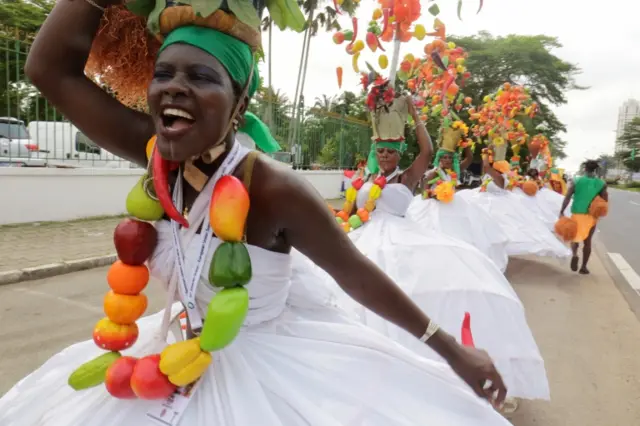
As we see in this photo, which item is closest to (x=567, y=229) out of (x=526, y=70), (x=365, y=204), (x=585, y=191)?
(x=585, y=191)

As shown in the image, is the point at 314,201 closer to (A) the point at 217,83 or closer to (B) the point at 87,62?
(A) the point at 217,83

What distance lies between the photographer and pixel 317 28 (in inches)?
814

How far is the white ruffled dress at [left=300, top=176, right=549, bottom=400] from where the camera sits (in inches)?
119

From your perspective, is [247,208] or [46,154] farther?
[46,154]

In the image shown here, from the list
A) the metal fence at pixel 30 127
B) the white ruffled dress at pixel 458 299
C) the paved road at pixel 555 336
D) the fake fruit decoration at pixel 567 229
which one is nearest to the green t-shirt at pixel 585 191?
the fake fruit decoration at pixel 567 229

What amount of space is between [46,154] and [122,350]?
8283 millimetres

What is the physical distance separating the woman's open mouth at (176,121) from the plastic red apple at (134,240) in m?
0.30

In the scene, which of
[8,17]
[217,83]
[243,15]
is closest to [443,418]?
[217,83]

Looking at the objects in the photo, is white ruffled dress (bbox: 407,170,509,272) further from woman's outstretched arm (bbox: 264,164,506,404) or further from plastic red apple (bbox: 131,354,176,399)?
plastic red apple (bbox: 131,354,176,399)

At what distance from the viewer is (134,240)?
1427mm

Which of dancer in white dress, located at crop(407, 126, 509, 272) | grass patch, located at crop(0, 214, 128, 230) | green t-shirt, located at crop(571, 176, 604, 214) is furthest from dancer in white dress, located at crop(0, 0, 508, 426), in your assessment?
green t-shirt, located at crop(571, 176, 604, 214)

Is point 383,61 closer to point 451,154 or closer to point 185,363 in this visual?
point 185,363

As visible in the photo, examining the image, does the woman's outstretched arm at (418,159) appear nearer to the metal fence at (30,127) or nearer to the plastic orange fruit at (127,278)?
the metal fence at (30,127)

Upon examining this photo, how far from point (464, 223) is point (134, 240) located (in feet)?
19.2
